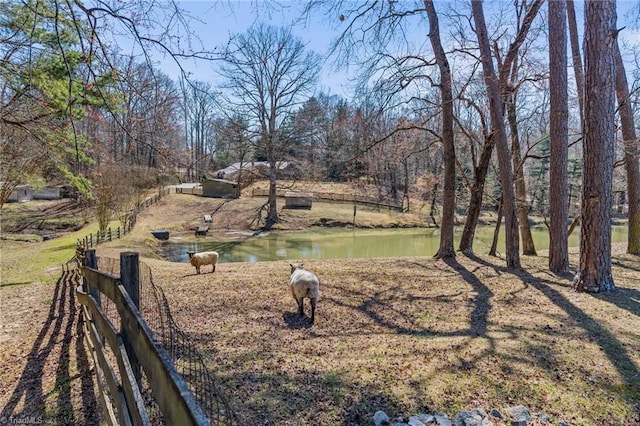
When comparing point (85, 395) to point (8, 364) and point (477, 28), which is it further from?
point (477, 28)

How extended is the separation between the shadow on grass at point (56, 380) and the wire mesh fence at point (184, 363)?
0.55m

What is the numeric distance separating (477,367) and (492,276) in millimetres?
4845

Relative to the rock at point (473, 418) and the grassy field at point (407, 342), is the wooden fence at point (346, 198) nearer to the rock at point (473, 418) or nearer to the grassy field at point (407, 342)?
the grassy field at point (407, 342)

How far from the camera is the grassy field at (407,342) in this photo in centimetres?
344

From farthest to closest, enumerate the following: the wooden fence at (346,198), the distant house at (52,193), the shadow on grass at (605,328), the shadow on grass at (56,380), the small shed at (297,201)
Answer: the wooden fence at (346,198) < the distant house at (52,193) < the small shed at (297,201) < the shadow on grass at (605,328) < the shadow on grass at (56,380)

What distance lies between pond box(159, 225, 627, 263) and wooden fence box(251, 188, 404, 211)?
8.55m

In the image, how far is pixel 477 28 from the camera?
363 inches

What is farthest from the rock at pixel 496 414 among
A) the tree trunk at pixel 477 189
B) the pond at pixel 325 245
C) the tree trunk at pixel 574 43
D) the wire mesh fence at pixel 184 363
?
the pond at pixel 325 245

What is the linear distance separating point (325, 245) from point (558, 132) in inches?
567

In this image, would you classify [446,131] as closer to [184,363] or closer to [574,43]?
[574,43]

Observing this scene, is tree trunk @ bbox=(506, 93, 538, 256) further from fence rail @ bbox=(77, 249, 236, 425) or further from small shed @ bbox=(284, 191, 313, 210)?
small shed @ bbox=(284, 191, 313, 210)

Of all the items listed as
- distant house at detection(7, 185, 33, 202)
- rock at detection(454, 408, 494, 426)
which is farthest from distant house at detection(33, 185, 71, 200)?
rock at detection(454, 408, 494, 426)

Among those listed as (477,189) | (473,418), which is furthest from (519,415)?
(477,189)

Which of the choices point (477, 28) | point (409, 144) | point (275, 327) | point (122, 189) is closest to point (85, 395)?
point (275, 327)
